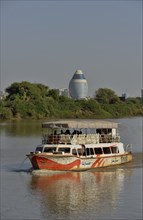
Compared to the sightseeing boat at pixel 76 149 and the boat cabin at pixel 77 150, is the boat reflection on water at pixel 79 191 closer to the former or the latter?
the sightseeing boat at pixel 76 149

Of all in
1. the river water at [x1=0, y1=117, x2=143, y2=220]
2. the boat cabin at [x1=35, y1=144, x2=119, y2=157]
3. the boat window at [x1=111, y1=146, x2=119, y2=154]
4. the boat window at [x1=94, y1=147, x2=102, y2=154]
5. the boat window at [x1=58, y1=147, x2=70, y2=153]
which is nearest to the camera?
the river water at [x1=0, y1=117, x2=143, y2=220]

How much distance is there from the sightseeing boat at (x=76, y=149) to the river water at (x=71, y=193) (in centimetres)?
40

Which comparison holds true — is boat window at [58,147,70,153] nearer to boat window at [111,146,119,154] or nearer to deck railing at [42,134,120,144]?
deck railing at [42,134,120,144]

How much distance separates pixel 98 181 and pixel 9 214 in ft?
20.8

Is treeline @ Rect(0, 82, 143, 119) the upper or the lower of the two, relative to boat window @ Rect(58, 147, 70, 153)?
upper

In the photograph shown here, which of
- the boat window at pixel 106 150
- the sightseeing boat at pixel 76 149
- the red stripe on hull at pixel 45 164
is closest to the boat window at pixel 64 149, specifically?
the sightseeing boat at pixel 76 149

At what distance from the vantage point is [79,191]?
19.6 m

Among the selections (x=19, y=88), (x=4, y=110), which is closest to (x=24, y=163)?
(x=4, y=110)

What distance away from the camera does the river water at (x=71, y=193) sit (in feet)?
53.1

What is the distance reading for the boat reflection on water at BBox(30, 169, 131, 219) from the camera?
1673 centimetres

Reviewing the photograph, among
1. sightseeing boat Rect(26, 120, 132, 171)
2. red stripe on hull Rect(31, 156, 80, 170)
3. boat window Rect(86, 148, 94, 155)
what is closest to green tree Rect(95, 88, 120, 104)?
sightseeing boat Rect(26, 120, 132, 171)

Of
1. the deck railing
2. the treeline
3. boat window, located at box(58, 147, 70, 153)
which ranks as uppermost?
the treeline

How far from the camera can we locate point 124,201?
17.8m

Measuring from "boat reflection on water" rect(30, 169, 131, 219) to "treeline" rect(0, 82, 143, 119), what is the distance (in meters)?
43.5
